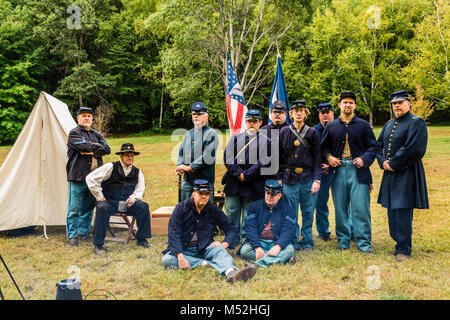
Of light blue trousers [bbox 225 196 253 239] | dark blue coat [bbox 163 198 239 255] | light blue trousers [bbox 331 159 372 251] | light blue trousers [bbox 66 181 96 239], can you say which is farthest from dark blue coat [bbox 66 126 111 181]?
light blue trousers [bbox 331 159 372 251]

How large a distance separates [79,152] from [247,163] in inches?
92.8

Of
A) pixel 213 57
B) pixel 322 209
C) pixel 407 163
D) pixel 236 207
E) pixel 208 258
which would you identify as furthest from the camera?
pixel 213 57

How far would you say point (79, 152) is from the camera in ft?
16.0

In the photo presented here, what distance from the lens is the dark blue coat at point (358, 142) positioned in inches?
165

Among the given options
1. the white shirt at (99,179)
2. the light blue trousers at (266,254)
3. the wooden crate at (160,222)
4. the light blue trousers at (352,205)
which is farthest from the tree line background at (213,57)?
the light blue trousers at (266,254)

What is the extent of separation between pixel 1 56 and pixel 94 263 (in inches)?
957

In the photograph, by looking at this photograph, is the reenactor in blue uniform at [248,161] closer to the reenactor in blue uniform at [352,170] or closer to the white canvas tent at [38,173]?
the reenactor in blue uniform at [352,170]

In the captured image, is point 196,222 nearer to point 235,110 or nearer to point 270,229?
point 270,229

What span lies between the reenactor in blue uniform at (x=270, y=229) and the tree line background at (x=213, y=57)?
1220 cm

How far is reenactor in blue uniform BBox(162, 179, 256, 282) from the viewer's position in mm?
3760

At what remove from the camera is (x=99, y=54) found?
94.0 feet

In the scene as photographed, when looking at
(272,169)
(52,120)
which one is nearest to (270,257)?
(272,169)

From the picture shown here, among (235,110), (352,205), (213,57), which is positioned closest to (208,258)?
(352,205)

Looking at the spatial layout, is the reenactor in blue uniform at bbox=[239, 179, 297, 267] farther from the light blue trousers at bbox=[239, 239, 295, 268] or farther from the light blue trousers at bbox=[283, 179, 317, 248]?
the light blue trousers at bbox=[283, 179, 317, 248]
